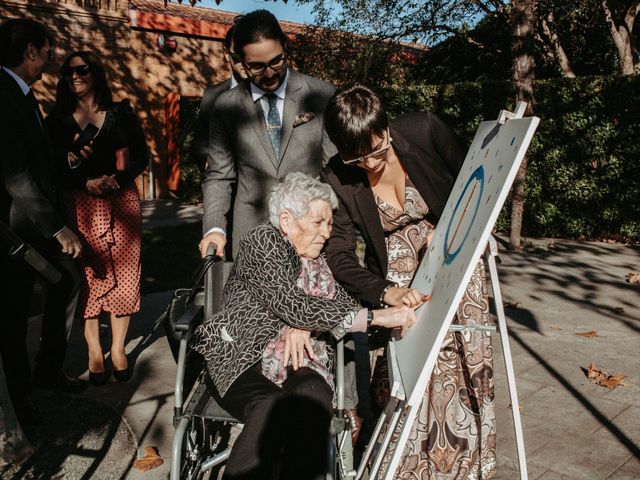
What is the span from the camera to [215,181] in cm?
356

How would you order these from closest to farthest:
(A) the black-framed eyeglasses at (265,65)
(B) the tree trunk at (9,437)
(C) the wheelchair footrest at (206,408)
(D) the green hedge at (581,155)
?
(C) the wheelchair footrest at (206,408), (A) the black-framed eyeglasses at (265,65), (B) the tree trunk at (9,437), (D) the green hedge at (581,155)

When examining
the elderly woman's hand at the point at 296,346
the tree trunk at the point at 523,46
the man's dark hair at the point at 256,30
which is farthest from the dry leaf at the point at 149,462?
the tree trunk at the point at 523,46

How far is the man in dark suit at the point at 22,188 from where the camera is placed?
11.7 ft

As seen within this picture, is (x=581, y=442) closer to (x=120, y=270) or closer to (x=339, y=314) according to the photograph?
(x=339, y=314)

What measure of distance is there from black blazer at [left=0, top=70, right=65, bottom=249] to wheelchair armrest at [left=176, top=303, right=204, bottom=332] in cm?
124

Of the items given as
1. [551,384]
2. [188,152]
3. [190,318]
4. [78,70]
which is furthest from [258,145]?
[188,152]

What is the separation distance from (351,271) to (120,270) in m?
2.40

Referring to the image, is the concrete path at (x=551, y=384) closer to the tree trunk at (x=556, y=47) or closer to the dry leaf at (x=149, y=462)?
the dry leaf at (x=149, y=462)

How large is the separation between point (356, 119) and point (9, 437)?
2379 millimetres

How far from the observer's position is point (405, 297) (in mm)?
2588

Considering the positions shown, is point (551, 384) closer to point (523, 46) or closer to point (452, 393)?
point (452, 393)

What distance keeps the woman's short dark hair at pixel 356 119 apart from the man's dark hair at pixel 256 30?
627mm

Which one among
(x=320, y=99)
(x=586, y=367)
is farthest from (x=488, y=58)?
(x=320, y=99)

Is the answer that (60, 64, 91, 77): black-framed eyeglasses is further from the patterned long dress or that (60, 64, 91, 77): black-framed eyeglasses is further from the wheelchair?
the patterned long dress
